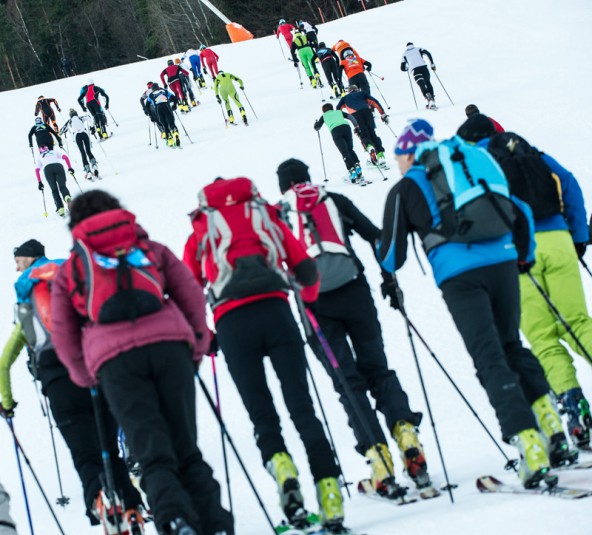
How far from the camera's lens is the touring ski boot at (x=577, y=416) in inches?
185

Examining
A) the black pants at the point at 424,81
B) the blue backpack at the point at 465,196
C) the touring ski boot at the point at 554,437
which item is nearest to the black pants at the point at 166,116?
the black pants at the point at 424,81

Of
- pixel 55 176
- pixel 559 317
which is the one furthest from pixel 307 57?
pixel 559 317

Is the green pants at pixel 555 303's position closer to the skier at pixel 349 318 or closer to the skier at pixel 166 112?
the skier at pixel 349 318

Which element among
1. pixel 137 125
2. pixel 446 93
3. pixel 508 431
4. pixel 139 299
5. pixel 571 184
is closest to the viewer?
pixel 139 299

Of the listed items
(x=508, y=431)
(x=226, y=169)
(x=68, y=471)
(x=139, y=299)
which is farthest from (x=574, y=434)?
(x=226, y=169)

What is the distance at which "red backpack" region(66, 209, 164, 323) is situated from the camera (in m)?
3.73

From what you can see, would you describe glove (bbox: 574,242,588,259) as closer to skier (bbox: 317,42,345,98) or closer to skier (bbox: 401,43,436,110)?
skier (bbox: 401,43,436,110)

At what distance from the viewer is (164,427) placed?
376 centimetres

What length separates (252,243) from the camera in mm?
4344

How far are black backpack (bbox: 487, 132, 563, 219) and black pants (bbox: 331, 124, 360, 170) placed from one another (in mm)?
8091

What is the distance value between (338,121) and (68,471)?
7.26 meters

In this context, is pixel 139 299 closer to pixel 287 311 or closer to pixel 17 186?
pixel 287 311

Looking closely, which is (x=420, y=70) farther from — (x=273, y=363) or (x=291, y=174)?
(x=273, y=363)

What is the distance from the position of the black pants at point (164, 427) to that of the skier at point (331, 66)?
17140mm
